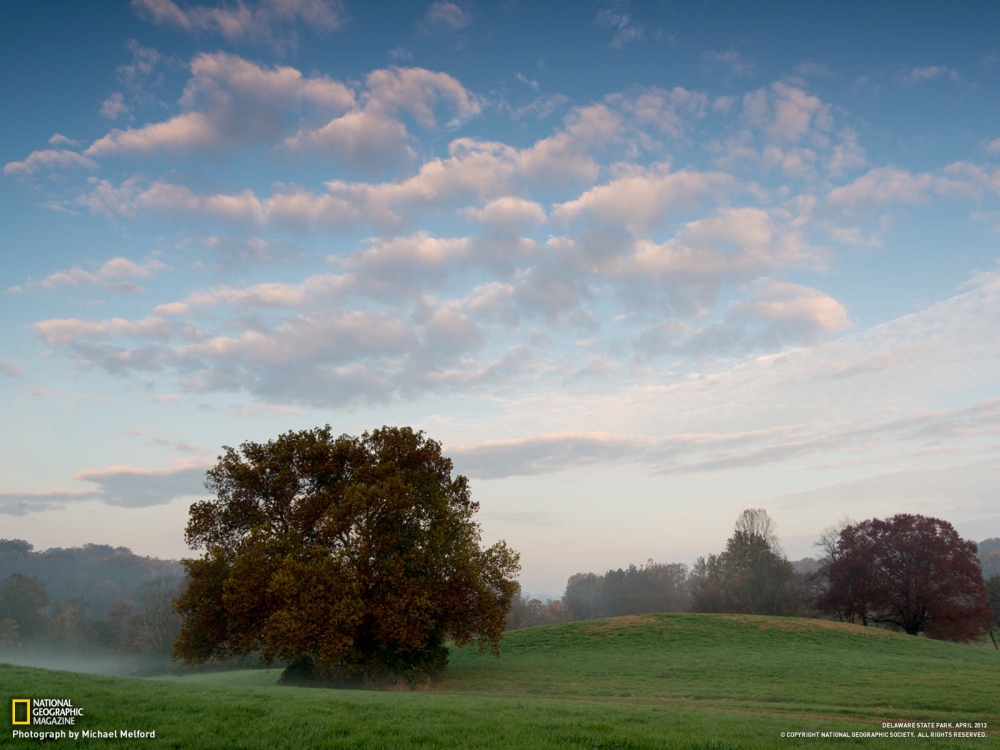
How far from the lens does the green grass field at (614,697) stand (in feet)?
32.7

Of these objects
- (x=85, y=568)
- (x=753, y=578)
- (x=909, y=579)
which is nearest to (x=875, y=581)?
(x=909, y=579)

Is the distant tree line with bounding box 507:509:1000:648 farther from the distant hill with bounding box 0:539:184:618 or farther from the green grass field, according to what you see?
the distant hill with bounding box 0:539:184:618

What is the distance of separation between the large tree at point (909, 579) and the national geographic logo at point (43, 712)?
7112 cm

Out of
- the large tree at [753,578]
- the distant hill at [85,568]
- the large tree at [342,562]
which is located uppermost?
the large tree at [342,562]

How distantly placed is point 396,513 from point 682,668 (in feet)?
60.9

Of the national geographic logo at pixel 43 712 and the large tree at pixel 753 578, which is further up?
the national geographic logo at pixel 43 712

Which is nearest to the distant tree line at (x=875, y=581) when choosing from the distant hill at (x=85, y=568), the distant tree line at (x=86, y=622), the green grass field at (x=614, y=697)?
the green grass field at (x=614, y=697)

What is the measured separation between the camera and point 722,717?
579 inches

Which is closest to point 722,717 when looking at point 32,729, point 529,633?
point 32,729

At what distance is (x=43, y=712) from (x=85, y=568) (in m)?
207

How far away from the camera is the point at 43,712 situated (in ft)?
32.7

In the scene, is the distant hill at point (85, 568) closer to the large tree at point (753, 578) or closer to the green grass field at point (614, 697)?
the large tree at point (753, 578)

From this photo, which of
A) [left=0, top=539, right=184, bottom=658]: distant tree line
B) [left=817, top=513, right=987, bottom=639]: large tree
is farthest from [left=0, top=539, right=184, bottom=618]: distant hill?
[left=817, top=513, right=987, bottom=639]: large tree

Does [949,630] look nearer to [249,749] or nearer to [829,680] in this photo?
[829,680]
